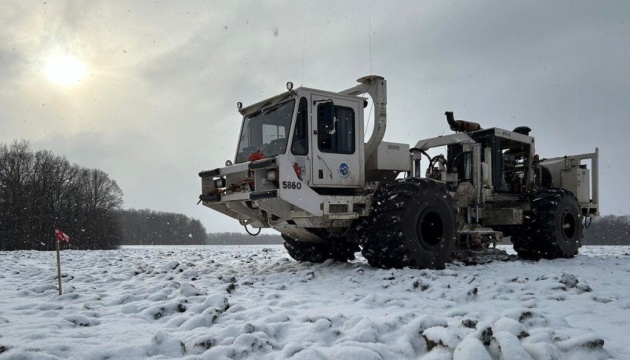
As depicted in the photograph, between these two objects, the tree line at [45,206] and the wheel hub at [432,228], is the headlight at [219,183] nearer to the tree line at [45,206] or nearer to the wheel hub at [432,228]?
the wheel hub at [432,228]

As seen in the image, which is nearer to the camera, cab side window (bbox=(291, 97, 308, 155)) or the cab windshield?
cab side window (bbox=(291, 97, 308, 155))

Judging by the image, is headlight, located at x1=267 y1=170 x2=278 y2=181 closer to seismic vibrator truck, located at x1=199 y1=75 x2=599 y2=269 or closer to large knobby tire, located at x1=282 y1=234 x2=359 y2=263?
seismic vibrator truck, located at x1=199 y1=75 x2=599 y2=269

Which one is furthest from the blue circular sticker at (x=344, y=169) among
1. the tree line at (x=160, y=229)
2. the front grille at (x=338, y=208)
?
the tree line at (x=160, y=229)

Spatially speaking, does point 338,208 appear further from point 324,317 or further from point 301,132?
point 324,317

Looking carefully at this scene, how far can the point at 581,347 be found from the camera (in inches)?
116

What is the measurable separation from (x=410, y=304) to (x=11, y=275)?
7.46m

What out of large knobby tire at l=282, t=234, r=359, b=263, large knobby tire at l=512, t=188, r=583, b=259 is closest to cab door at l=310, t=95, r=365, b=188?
large knobby tire at l=282, t=234, r=359, b=263

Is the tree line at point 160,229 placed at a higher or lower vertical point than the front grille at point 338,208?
lower

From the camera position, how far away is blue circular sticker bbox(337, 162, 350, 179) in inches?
309

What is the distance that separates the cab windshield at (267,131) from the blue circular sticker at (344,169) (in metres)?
1.09

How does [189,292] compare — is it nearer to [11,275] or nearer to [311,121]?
[311,121]

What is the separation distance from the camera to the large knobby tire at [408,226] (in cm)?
716

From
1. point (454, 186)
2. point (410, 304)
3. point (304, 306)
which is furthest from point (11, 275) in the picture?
point (454, 186)

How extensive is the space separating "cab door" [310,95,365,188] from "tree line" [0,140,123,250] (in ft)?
143
